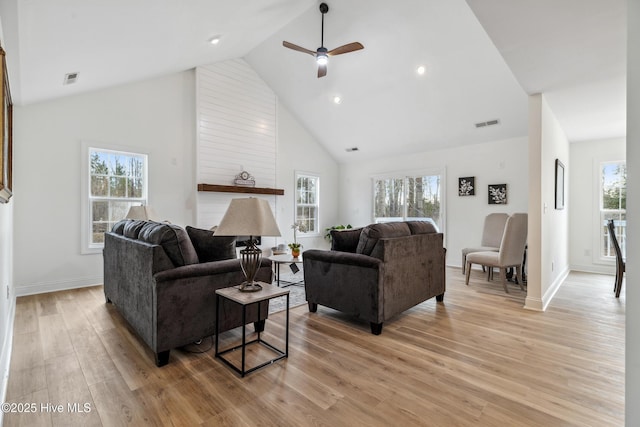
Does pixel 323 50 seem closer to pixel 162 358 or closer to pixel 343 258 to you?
pixel 343 258

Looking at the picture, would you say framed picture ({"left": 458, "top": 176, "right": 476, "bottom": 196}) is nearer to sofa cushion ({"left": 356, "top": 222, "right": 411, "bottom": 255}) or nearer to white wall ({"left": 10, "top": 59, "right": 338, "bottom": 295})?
sofa cushion ({"left": 356, "top": 222, "right": 411, "bottom": 255})

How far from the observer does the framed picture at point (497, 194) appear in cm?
549

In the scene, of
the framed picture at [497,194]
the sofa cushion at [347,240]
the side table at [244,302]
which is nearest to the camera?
the side table at [244,302]

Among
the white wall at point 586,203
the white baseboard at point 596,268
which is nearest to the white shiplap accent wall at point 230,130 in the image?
the white wall at point 586,203

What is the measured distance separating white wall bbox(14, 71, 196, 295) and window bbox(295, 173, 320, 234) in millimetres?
2811

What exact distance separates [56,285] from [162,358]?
3.17 m

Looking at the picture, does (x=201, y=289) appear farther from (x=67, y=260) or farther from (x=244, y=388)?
(x=67, y=260)

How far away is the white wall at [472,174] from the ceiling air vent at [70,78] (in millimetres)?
5672

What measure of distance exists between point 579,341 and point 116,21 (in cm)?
477

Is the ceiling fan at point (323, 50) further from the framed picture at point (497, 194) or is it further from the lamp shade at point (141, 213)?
the framed picture at point (497, 194)

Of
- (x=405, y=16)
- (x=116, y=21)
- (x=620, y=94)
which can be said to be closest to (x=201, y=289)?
(x=116, y=21)

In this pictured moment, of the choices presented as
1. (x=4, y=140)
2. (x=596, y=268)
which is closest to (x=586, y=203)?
(x=596, y=268)

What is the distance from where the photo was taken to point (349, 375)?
204 cm

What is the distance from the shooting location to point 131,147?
4.80 meters
